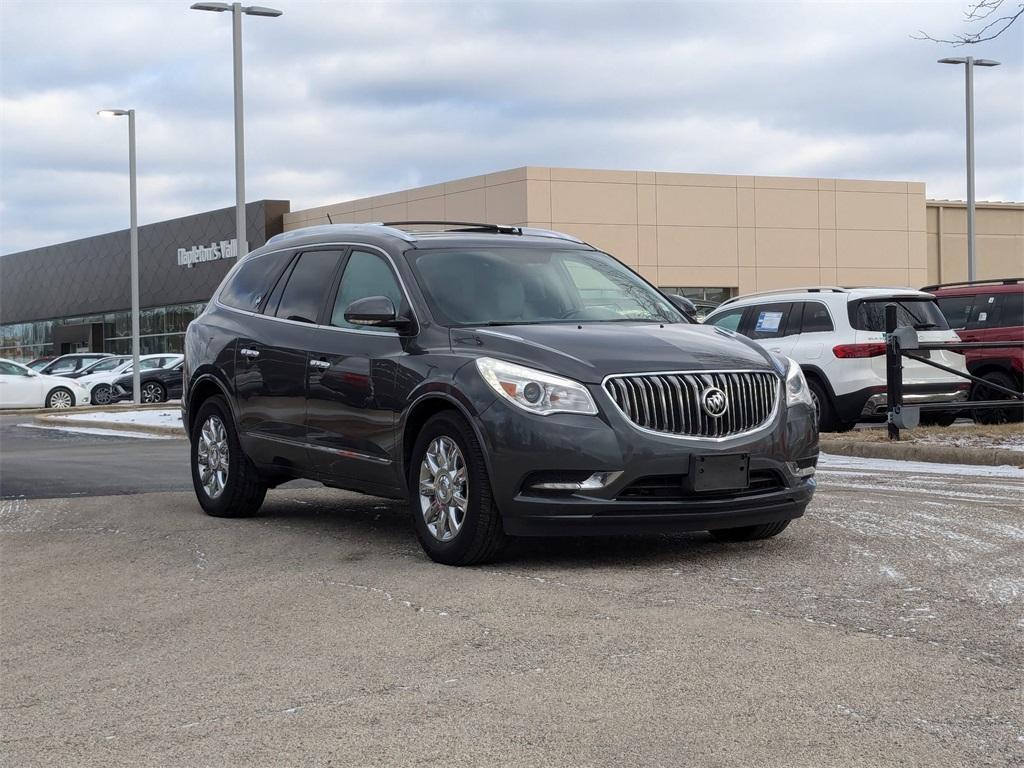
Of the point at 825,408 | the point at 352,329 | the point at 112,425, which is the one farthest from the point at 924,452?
the point at 112,425

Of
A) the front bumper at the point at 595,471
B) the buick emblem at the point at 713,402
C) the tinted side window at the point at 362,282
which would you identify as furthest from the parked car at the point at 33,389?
the buick emblem at the point at 713,402

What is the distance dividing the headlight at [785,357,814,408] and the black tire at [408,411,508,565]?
1.67 metres

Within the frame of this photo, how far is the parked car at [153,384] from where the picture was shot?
3878cm

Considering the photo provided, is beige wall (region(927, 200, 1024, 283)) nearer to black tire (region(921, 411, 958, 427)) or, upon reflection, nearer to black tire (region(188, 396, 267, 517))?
black tire (region(921, 411, 958, 427))

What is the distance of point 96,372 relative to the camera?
40.2 meters

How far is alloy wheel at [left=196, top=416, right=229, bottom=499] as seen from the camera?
32.2 feet

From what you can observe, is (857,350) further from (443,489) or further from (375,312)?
(443,489)

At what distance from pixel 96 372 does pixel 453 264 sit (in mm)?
33734

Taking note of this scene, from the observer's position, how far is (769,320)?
17297mm

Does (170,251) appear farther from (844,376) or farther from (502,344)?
(502,344)

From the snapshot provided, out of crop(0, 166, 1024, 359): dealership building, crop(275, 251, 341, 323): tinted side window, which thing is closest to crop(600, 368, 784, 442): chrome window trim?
crop(275, 251, 341, 323): tinted side window

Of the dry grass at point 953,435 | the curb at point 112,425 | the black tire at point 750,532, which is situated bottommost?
the curb at point 112,425

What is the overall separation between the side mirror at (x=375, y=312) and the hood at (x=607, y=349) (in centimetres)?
36

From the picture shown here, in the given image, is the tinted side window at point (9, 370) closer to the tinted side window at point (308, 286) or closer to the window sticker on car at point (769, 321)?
the window sticker on car at point (769, 321)
